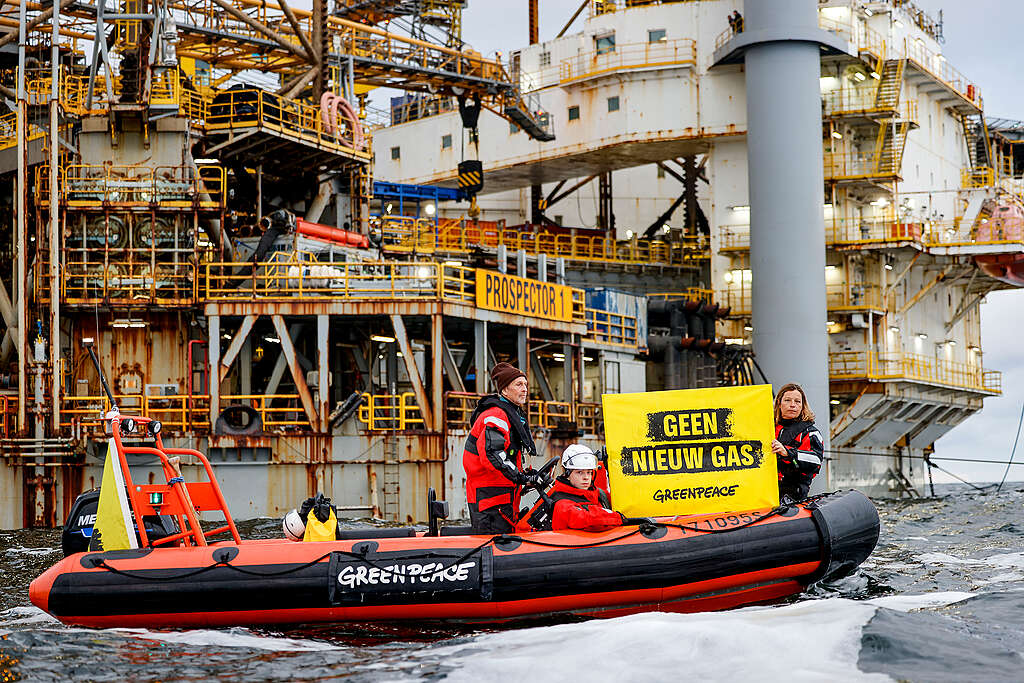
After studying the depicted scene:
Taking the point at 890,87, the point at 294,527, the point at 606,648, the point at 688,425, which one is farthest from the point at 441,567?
the point at 890,87

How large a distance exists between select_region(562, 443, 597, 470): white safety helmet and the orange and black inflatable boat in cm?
73

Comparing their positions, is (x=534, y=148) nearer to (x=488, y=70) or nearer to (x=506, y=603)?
(x=488, y=70)

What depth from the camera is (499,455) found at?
1289 cm

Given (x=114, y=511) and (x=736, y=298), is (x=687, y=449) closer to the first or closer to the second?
(x=114, y=511)

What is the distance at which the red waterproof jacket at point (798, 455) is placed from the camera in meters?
13.9

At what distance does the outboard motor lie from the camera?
14.2 m

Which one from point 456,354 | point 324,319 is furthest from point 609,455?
point 456,354

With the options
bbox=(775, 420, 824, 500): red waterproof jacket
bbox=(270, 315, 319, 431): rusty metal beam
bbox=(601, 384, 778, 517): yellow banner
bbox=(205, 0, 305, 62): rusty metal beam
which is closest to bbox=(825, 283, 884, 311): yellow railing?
bbox=(205, 0, 305, 62): rusty metal beam

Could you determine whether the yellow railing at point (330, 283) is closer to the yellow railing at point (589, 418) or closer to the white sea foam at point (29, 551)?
the yellow railing at point (589, 418)

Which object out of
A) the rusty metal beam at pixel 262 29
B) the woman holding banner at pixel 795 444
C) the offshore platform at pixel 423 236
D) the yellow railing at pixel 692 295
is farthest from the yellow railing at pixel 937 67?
the woman holding banner at pixel 795 444

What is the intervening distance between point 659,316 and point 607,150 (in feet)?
24.5

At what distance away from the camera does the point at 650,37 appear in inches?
1913

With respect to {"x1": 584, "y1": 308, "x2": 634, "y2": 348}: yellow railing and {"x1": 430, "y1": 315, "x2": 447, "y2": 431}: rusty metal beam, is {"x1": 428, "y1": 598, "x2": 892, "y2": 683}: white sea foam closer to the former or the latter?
{"x1": 430, "y1": 315, "x2": 447, "y2": 431}: rusty metal beam

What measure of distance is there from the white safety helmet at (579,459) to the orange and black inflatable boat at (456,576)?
2.41ft
